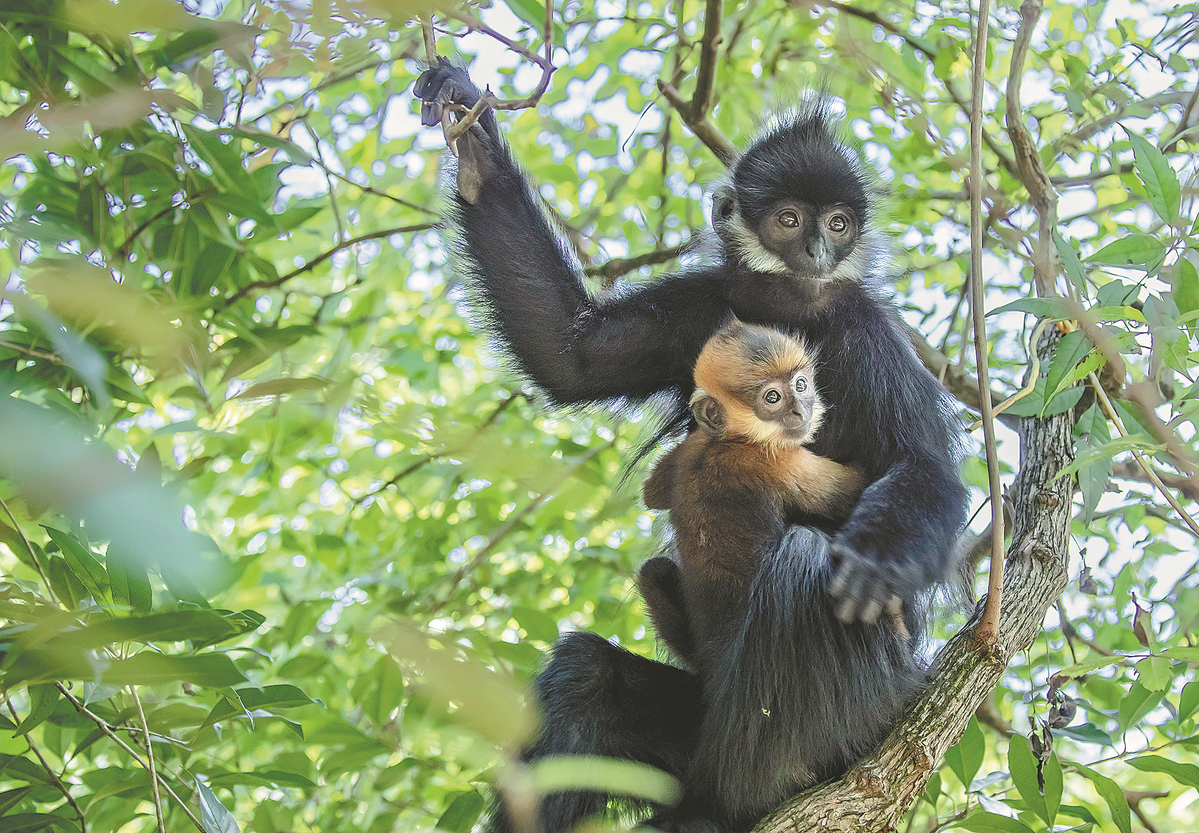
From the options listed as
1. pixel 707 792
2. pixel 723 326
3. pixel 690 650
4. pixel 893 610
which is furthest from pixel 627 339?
pixel 707 792

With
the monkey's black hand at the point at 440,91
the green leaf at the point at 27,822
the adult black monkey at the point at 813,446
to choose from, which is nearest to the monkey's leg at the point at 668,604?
the adult black monkey at the point at 813,446

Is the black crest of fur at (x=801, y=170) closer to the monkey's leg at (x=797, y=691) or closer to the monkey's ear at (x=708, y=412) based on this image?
the monkey's ear at (x=708, y=412)

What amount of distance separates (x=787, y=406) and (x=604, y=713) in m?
0.88

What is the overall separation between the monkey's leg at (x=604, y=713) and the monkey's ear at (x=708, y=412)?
610mm

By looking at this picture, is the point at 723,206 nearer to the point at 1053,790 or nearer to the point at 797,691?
the point at 797,691

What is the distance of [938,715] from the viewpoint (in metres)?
1.95

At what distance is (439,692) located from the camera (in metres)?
0.49

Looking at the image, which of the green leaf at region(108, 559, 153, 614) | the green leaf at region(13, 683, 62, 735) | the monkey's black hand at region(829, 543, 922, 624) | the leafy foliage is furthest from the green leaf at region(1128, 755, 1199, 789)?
the green leaf at region(13, 683, 62, 735)

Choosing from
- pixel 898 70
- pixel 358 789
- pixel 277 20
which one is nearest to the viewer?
pixel 277 20

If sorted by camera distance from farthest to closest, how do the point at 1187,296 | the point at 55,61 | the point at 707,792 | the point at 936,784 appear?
the point at 936,784
the point at 707,792
the point at 55,61
the point at 1187,296

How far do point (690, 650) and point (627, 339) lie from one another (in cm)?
86

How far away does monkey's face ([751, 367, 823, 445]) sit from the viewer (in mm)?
2330

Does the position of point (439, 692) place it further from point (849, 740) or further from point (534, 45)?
point (534, 45)

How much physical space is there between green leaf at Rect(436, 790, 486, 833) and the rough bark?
1.97 feet
